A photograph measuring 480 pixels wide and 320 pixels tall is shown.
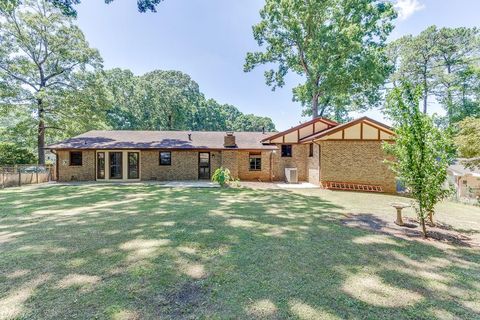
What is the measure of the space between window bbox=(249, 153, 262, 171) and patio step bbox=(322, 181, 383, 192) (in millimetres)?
5556

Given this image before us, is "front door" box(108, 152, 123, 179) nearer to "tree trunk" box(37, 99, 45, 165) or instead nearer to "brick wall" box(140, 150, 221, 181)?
"brick wall" box(140, 150, 221, 181)

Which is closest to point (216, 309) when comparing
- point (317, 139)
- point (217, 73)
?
point (317, 139)

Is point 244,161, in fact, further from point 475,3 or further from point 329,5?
point 329,5

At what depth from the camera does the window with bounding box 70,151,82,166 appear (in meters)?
17.2

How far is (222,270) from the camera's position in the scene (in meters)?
4.01

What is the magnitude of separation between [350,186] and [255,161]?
714 cm

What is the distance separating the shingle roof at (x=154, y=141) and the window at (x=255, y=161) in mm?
748

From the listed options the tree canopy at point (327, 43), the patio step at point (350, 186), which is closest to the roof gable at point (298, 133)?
the patio step at point (350, 186)

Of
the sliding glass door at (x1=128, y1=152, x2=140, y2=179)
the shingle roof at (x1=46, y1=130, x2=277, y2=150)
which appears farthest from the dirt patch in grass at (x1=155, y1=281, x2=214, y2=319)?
the sliding glass door at (x1=128, y1=152, x2=140, y2=179)

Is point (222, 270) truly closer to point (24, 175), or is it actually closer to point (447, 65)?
point (24, 175)

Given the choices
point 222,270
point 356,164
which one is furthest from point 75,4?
point 356,164

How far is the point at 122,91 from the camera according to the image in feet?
112

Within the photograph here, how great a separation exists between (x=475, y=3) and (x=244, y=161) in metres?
15.2

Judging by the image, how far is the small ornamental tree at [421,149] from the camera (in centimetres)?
616
